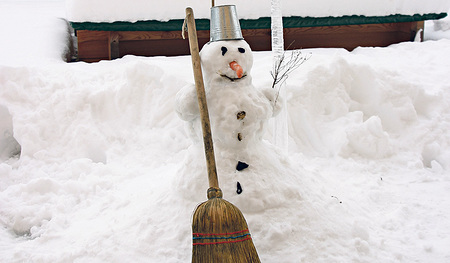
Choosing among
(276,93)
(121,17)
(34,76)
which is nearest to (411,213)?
(276,93)

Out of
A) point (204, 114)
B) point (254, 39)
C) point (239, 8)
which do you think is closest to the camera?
point (204, 114)

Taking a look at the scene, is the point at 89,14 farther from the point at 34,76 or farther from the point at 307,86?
the point at 307,86

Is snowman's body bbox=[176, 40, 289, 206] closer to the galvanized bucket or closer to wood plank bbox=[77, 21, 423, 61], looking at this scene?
the galvanized bucket

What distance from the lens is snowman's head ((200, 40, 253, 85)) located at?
2.20 meters

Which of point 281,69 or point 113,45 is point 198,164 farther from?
point 113,45

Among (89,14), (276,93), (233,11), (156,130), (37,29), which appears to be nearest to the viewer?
(233,11)

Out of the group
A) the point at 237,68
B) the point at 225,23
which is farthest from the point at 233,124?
the point at 225,23

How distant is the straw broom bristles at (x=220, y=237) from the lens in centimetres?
179

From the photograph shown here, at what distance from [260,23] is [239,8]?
0.88 ft

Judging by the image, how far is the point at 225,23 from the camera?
2.24m

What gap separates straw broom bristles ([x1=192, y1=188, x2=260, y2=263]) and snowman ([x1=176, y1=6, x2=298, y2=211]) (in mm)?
309

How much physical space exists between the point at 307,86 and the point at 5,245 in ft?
7.61

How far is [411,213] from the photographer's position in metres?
2.60

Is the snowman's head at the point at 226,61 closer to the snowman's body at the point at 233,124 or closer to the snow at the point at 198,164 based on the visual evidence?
the snowman's body at the point at 233,124
